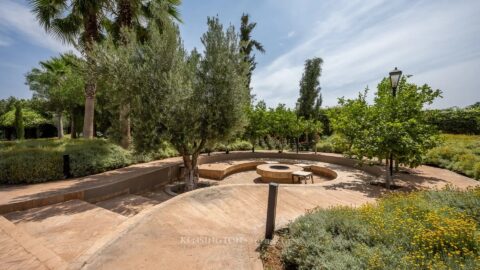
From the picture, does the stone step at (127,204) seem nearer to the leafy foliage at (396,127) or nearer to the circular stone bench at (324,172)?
the leafy foliage at (396,127)

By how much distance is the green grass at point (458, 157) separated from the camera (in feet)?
32.0

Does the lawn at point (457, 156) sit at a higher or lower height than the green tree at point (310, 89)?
lower

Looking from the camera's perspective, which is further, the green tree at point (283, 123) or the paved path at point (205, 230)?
the green tree at point (283, 123)

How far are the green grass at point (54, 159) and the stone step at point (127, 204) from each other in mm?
1816

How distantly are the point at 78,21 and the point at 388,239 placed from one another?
14.9 meters

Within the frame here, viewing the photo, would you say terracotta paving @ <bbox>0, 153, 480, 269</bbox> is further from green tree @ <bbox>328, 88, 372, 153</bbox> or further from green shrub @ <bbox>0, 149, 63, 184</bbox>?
green tree @ <bbox>328, 88, 372, 153</bbox>

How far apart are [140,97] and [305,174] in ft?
25.6

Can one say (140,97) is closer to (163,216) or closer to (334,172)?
(163,216)

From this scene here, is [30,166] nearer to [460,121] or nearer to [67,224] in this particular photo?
[67,224]

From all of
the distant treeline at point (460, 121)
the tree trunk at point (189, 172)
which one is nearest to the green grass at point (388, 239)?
the tree trunk at point (189, 172)

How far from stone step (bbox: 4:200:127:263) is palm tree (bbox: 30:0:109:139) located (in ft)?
19.1

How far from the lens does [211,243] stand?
4207mm

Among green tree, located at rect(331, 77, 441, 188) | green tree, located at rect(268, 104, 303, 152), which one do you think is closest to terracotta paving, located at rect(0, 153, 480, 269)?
green tree, located at rect(331, 77, 441, 188)

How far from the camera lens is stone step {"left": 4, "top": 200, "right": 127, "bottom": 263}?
4.07 meters
